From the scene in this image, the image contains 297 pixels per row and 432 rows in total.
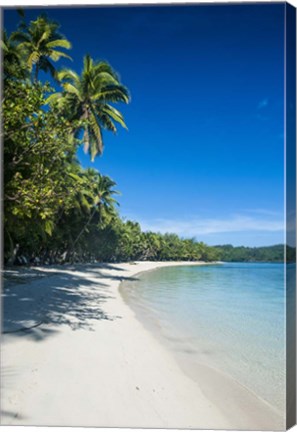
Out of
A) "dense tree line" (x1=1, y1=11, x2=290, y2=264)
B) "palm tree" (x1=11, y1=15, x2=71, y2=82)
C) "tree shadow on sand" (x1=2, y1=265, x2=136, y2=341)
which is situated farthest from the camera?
"palm tree" (x1=11, y1=15, x2=71, y2=82)

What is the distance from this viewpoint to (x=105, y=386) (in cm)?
261

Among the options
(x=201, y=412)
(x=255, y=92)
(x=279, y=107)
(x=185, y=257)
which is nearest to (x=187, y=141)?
(x=255, y=92)

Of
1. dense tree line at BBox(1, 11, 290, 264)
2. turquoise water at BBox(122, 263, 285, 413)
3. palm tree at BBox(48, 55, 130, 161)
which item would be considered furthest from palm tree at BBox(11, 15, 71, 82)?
turquoise water at BBox(122, 263, 285, 413)

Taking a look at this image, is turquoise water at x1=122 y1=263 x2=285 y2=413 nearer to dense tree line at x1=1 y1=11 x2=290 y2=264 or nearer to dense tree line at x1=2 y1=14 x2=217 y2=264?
dense tree line at x1=1 y1=11 x2=290 y2=264

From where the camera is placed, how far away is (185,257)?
146 feet

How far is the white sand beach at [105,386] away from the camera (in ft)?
7.36

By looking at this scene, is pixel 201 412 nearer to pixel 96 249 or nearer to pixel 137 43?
pixel 137 43

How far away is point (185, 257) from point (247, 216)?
135 ft

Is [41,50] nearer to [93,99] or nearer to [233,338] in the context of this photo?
[93,99]

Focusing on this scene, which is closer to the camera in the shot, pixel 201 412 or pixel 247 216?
pixel 201 412

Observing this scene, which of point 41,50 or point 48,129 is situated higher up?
point 41,50

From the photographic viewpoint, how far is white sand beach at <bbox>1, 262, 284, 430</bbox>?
7.36 ft

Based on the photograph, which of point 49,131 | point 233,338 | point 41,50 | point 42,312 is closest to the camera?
point 49,131

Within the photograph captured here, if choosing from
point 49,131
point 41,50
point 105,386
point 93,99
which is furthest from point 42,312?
point 41,50
